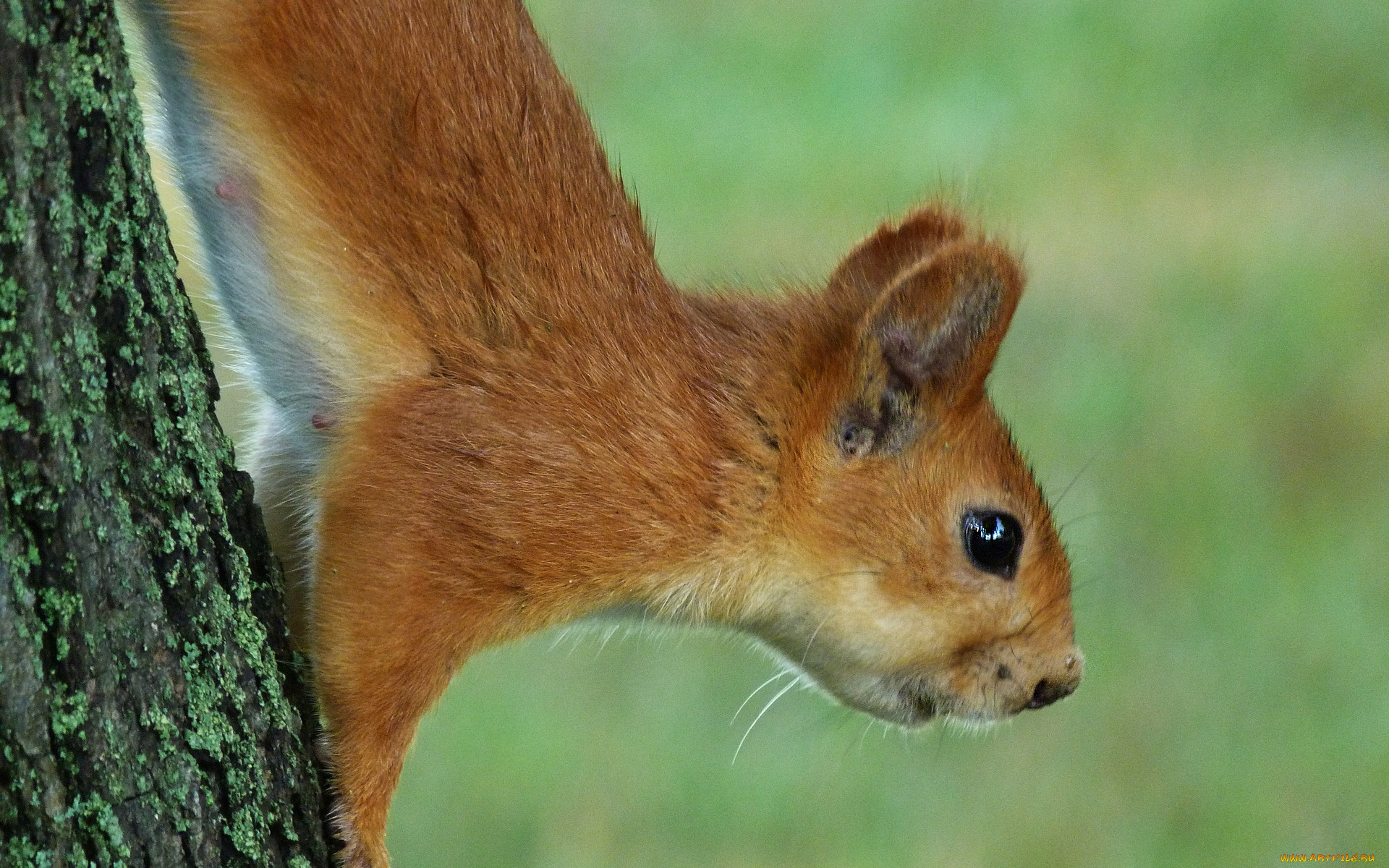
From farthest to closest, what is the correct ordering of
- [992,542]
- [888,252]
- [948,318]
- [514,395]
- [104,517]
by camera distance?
[888,252], [992,542], [948,318], [514,395], [104,517]

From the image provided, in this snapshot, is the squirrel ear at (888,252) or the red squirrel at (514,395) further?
the squirrel ear at (888,252)

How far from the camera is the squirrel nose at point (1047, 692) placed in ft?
10.7

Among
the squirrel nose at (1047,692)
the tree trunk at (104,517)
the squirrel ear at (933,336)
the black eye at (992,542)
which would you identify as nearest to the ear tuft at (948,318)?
the squirrel ear at (933,336)

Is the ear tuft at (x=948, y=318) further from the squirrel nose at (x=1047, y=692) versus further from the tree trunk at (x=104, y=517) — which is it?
the tree trunk at (x=104, y=517)

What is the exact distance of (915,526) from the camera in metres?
3.13

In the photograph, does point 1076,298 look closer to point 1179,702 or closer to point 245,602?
point 1179,702

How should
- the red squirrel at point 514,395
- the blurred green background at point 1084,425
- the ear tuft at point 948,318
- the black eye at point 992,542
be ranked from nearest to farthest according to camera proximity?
the red squirrel at point 514,395 → the ear tuft at point 948,318 → the black eye at point 992,542 → the blurred green background at point 1084,425

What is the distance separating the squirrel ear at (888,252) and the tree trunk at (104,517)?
144 centimetres

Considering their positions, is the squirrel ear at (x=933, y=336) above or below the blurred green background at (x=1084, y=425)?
below

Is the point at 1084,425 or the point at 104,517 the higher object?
the point at 1084,425

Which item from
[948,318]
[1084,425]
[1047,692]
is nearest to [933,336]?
[948,318]

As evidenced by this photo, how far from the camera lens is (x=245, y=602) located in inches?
89.6

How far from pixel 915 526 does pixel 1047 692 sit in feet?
1.59

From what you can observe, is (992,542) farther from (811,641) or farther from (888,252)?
(888,252)
